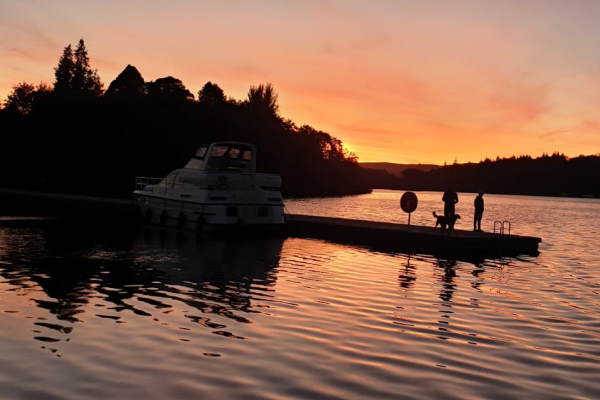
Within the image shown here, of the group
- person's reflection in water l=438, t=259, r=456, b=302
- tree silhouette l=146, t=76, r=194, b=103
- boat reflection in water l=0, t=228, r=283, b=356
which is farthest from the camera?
tree silhouette l=146, t=76, r=194, b=103

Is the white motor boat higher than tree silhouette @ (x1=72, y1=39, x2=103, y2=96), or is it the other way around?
tree silhouette @ (x1=72, y1=39, x2=103, y2=96)

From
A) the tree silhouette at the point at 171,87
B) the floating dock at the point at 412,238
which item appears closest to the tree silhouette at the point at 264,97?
the tree silhouette at the point at 171,87

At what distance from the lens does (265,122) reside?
102 meters

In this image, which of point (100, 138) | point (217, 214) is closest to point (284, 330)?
point (217, 214)

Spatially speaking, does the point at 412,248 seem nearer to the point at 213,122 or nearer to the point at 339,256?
the point at 339,256

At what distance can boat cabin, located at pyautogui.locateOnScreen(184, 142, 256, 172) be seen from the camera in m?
29.1

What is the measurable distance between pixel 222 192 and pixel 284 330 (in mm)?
18223

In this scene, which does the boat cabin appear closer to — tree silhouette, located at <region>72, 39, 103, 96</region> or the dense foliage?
the dense foliage

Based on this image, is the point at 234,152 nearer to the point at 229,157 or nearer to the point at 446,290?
the point at 229,157

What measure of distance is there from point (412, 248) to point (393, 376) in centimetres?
1872

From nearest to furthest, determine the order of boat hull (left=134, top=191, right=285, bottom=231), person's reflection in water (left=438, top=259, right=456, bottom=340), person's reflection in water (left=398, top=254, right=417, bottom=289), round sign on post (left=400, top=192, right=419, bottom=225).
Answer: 1. person's reflection in water (left=438, top=259, right=456, bottom=340)
2. person's reflection in water (left=398, top=254, right=417, bottom=289)
3. boat hull (left=134, top=191, right=285, bottom=231)
4. round sign on post (left=400, top=192, right=419, bottom=225)

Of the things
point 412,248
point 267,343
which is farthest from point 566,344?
point 412,248

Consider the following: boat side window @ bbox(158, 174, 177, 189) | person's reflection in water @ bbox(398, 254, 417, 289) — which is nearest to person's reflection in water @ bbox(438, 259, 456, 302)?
person's reflection in water @ bbox(398, 254, 417, 289)

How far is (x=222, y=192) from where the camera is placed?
2803cm
